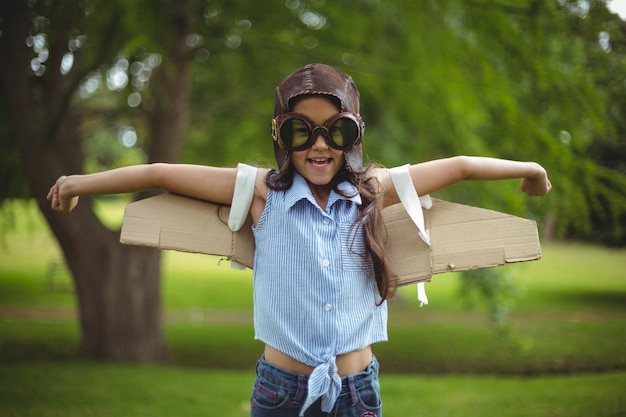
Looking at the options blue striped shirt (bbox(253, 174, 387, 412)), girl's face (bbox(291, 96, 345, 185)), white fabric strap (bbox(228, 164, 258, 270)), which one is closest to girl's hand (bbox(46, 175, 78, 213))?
white fabric strap (bbox(228, 164, 258, 270))

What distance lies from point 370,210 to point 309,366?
507 mm

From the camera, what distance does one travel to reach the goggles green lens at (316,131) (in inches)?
78.0

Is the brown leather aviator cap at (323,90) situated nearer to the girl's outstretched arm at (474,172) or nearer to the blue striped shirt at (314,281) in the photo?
the blue striped shirt at (314,281)

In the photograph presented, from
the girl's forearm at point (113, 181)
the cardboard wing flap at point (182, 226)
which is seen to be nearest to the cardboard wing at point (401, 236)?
the cardboard wing flap at point (182, 226)

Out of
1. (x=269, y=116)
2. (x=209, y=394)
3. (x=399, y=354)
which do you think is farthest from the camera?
(x=399, y=354)

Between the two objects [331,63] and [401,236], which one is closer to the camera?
[401,236]

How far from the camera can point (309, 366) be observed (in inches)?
77.6

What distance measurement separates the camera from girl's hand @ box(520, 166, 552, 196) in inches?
81.8

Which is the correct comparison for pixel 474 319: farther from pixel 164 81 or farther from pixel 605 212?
pixel 164 81

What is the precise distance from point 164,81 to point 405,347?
214 inches

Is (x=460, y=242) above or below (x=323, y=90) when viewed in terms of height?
below

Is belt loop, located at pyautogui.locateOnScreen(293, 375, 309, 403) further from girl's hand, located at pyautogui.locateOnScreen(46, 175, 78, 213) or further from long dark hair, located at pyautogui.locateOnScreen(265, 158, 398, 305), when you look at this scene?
girl's hand, located at pyautogui.locateOnScreen(46, 175, 78, 213)

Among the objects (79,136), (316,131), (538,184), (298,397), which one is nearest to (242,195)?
(316,131)

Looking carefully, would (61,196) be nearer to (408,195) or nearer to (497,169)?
(408,195)
